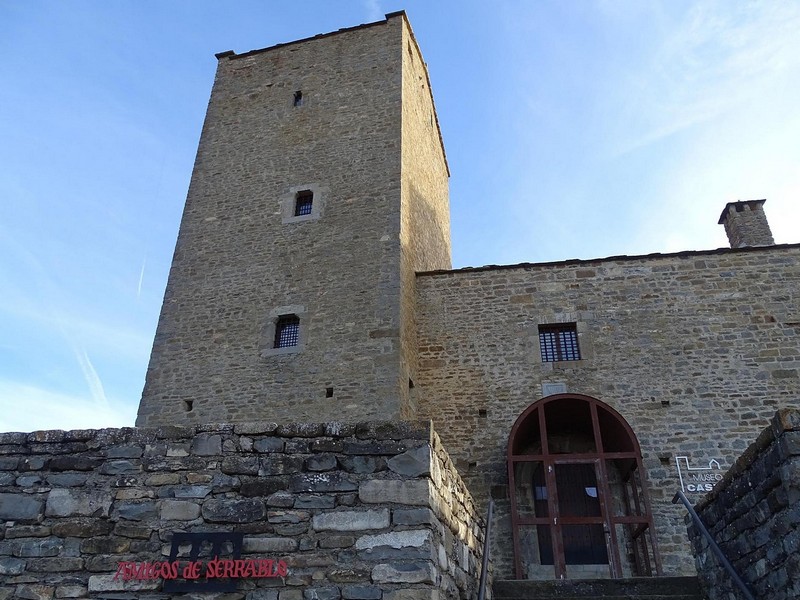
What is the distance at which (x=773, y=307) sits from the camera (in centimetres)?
1138

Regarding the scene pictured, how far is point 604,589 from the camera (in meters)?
6.46

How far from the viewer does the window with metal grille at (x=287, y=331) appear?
1175cm

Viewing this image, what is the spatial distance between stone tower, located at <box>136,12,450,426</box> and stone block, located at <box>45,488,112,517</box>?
6001 millimetres

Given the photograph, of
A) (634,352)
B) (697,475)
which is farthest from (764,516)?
(634,352)

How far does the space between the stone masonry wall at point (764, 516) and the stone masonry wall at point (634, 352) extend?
4552mm

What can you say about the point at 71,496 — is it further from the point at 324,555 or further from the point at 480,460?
the point at 480,460

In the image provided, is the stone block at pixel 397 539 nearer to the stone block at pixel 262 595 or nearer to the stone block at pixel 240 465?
the stone block at pixel 262 595

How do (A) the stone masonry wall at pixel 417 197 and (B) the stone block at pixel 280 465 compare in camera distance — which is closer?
(B) the stone block at pixel 280 465

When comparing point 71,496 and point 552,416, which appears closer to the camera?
point 71,496

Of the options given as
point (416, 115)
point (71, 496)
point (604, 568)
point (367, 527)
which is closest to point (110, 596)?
point (71, 496)

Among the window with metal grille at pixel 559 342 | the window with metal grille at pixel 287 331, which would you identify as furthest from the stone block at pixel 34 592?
the window with metal grille at pixel 559 342

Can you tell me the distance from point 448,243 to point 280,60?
6512 millimetres

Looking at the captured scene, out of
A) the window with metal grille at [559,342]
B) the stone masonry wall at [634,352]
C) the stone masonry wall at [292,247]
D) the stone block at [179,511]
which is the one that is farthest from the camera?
the window with metal grille at [559,342]

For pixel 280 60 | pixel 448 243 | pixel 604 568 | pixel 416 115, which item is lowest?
pixel 604 568
